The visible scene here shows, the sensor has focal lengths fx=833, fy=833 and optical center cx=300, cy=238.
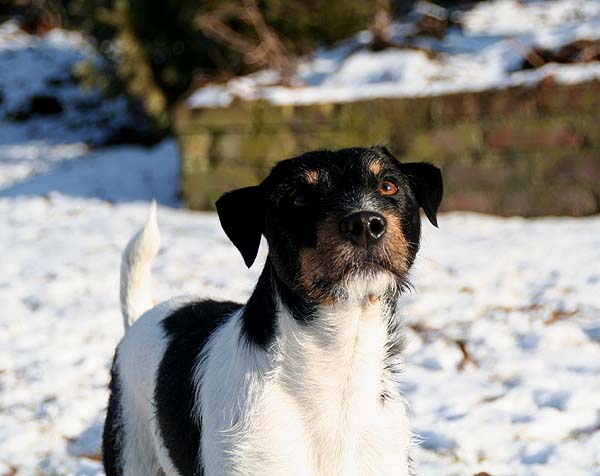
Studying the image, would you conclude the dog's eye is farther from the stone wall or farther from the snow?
the snow

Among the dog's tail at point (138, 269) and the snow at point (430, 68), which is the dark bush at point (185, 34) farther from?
the dog's tail at point (138, 269)

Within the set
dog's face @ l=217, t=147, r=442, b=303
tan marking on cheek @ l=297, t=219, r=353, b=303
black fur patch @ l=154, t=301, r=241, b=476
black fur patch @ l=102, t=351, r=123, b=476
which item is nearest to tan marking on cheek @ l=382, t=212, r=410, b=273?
dog's face @ l=217, t=147, r=442, b=303

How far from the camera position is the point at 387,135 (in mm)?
8445

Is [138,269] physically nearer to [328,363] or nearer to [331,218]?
[328,363]

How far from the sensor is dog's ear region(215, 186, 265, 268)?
8.65ft

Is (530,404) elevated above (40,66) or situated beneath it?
elevated above

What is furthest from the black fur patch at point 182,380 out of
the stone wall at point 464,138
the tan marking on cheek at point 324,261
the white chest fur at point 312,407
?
the stone wall at point 464,138

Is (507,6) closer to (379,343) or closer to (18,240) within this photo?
(18,240)

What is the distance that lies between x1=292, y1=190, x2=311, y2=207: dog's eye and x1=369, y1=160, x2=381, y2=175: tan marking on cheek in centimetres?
22

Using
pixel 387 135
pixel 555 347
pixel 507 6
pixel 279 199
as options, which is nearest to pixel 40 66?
pixel 507 6

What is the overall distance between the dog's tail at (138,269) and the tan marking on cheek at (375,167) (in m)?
1.12

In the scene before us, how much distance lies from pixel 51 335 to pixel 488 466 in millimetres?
3003

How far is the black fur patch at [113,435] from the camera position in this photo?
10.5 feet

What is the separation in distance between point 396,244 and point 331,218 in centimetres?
21
